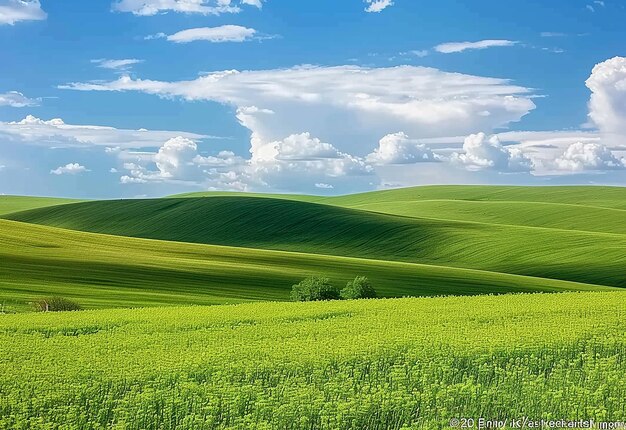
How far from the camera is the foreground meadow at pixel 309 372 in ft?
45.3

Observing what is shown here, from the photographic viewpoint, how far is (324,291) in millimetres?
39469

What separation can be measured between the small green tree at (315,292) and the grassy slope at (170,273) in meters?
4.17

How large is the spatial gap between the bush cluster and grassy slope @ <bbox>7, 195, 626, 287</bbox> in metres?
38.8

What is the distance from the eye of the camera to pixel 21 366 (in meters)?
16.7

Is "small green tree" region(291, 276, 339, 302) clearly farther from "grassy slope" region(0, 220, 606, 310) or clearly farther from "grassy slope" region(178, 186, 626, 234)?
"grassy slope" region(178, 186, 626, 234)

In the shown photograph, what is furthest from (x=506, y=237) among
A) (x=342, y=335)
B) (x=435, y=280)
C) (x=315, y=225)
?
(x=342, y=335)

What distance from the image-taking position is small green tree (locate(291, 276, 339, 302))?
39375 millimetres

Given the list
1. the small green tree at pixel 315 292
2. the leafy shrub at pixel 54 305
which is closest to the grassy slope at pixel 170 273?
the leafy shrub at pixel 54 305

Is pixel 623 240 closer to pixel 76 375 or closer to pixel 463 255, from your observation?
pixel 463 255

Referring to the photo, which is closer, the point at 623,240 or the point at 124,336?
the point at 124,336

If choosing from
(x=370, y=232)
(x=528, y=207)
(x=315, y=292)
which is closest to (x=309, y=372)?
(x=315, y=292)

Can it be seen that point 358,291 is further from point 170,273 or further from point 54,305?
point 170,273

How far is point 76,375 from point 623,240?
8241 cm

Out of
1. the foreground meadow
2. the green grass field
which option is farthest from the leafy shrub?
the foreground meadow
